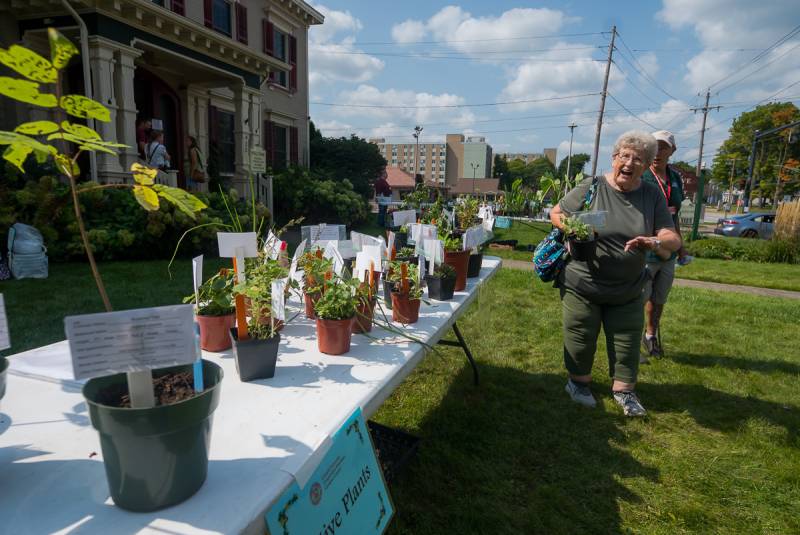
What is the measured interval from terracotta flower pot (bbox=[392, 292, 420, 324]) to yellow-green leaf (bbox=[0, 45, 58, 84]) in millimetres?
1339

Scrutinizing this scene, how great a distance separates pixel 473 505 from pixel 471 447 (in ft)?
1.45

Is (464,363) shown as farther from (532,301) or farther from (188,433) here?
(188,433)

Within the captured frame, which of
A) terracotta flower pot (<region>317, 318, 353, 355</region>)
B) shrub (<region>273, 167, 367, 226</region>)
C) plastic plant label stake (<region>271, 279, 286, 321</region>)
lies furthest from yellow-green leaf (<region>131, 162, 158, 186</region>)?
shrub (<region>273, 167, 367, 226</region>)

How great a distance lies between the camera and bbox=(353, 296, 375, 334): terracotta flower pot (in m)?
1.71

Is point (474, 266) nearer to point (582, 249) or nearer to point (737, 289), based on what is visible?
point (582, 249)

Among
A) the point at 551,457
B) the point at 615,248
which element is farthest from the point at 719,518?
the point at 615,248

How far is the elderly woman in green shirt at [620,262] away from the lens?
241 centimetres

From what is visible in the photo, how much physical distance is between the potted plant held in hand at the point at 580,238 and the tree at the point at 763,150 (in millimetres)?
46062

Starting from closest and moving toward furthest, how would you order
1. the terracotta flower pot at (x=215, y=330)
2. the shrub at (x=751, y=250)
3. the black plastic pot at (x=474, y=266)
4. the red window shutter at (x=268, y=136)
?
the terracotta flower pot at (x=215, y=330)
the black plastic pot at (x=474, y=266)
the shrub at (x=751, y=250)
the red window shutter at (x=268, y=136)

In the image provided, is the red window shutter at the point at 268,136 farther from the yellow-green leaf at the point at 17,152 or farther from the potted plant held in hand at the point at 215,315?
the yellow-green leaf at the point at 17,152

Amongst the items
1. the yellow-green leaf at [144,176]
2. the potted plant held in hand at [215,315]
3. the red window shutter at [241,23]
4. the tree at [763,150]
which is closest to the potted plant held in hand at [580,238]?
the potted plant held in hand at [215,315]

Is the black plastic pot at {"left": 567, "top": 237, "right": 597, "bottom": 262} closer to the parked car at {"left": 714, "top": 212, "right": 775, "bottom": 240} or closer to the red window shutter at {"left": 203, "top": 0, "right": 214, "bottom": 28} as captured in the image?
the red window shutter at {"left": 203, "top": 0, "right": 214, "bottom": 28}

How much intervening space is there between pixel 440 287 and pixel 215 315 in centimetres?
112

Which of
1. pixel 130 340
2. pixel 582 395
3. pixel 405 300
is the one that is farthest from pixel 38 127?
pixel 582 395
